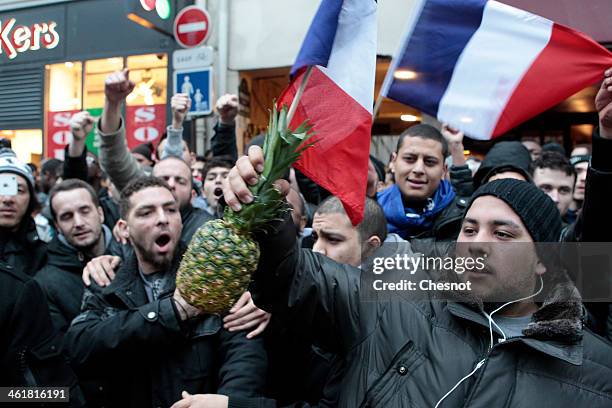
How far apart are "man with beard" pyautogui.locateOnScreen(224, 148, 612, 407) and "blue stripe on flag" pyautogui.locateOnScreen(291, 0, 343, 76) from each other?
1.85 feet

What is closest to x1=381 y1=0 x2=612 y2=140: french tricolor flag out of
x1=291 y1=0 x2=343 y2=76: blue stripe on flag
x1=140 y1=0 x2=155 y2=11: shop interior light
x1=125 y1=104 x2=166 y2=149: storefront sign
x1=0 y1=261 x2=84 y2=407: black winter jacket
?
x1=291 y1=0 x2=343 y2=76: blue stripe on flag

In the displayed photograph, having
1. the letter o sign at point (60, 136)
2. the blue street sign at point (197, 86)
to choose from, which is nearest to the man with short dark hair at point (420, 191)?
the blue street sign at point (197, 86)

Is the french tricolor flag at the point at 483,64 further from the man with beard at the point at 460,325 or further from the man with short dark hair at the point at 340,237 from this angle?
the man with short dark hair at the point at 340,237

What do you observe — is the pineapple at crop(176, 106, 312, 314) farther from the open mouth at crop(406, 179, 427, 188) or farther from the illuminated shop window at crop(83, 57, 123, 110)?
the illuminated shop window at crop(83, 57, 123, 110)

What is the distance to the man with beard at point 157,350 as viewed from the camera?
2.70 meters

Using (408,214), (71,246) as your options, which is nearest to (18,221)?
(71,246)

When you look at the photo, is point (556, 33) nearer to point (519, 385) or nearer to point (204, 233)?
point (519, 385)

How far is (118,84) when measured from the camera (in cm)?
379

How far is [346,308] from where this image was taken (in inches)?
84.0

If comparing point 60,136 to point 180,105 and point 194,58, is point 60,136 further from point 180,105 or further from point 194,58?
point 180,105

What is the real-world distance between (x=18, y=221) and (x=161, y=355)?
184cm

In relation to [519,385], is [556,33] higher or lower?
higher

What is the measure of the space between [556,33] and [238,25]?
330 inches

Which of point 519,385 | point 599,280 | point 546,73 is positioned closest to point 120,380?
point 519,385
